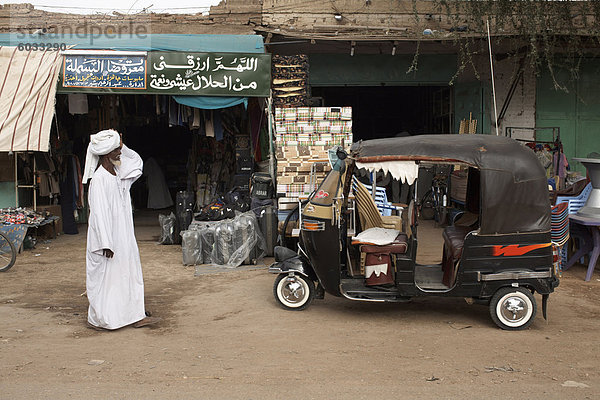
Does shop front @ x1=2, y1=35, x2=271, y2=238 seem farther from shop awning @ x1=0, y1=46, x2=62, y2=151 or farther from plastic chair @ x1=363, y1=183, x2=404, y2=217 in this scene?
plastic chair @ x1=363, y1=183, x2=404, y2=217

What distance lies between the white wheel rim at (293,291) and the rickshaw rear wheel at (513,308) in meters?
1.88

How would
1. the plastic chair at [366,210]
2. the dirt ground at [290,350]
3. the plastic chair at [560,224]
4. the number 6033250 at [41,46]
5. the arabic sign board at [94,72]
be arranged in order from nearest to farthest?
the dirt ground at [290,350], the plastic chair at [366,210], the plastic chair at [560,224], the arabic sign board at [94,72], the number 6033250 at [41,46]

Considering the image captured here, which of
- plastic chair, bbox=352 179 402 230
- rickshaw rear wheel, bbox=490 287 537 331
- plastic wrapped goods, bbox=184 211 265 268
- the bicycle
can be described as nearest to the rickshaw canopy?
rickshaw rear wheel, bbox=490 287 537 331

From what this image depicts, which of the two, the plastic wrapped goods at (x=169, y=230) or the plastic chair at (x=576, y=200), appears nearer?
the plastic chair at (x=576, y=200)

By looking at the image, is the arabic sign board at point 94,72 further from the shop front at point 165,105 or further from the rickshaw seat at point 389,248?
the rickshaw seat at point 389,248

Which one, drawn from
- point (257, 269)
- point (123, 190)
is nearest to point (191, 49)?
point (257, 269)

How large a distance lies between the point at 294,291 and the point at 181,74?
554 centimetres

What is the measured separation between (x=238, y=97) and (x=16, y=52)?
4110 mm

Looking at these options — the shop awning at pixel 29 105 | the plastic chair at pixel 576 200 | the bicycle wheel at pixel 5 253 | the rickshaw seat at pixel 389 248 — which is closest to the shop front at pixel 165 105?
the shop awning at pixel 29 105

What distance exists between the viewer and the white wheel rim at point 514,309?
5579 mm

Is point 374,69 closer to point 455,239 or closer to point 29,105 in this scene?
point 29,105

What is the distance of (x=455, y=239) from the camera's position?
626 cm

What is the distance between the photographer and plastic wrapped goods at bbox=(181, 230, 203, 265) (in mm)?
9156

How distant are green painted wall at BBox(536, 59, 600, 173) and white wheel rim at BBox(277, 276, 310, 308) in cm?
878
